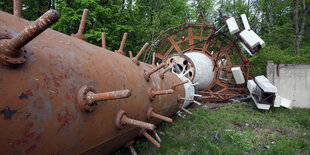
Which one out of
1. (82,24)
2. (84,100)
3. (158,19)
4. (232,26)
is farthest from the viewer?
(158,19)

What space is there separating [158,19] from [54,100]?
9499 mm

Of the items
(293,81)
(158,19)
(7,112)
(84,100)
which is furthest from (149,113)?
(158,19)

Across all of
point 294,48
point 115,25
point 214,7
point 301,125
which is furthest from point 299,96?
point 214,7

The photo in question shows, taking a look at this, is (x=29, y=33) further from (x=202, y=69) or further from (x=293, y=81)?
(x=293, y=81)

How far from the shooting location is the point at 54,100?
1040mm

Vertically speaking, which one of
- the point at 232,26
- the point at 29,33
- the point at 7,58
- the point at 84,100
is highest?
the point at 232,26

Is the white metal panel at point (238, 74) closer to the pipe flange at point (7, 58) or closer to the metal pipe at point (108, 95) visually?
the metal pipe at point (108, 95)

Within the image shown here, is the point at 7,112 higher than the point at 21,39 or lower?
lower

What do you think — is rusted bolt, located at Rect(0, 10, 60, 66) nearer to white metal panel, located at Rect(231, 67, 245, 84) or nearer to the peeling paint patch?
the peeling paint patch

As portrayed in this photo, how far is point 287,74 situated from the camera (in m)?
5.98

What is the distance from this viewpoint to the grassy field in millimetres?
2670

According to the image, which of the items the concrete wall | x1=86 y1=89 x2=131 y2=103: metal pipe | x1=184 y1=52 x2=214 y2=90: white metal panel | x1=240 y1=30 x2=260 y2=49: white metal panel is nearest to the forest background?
the concrete wall

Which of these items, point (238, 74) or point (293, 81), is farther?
point (238, 74)

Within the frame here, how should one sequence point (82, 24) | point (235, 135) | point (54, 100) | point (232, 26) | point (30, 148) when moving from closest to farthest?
point (30, 148) < point (54, 100) < point (82, 24) < point (235, 135) < point (232, 26)
